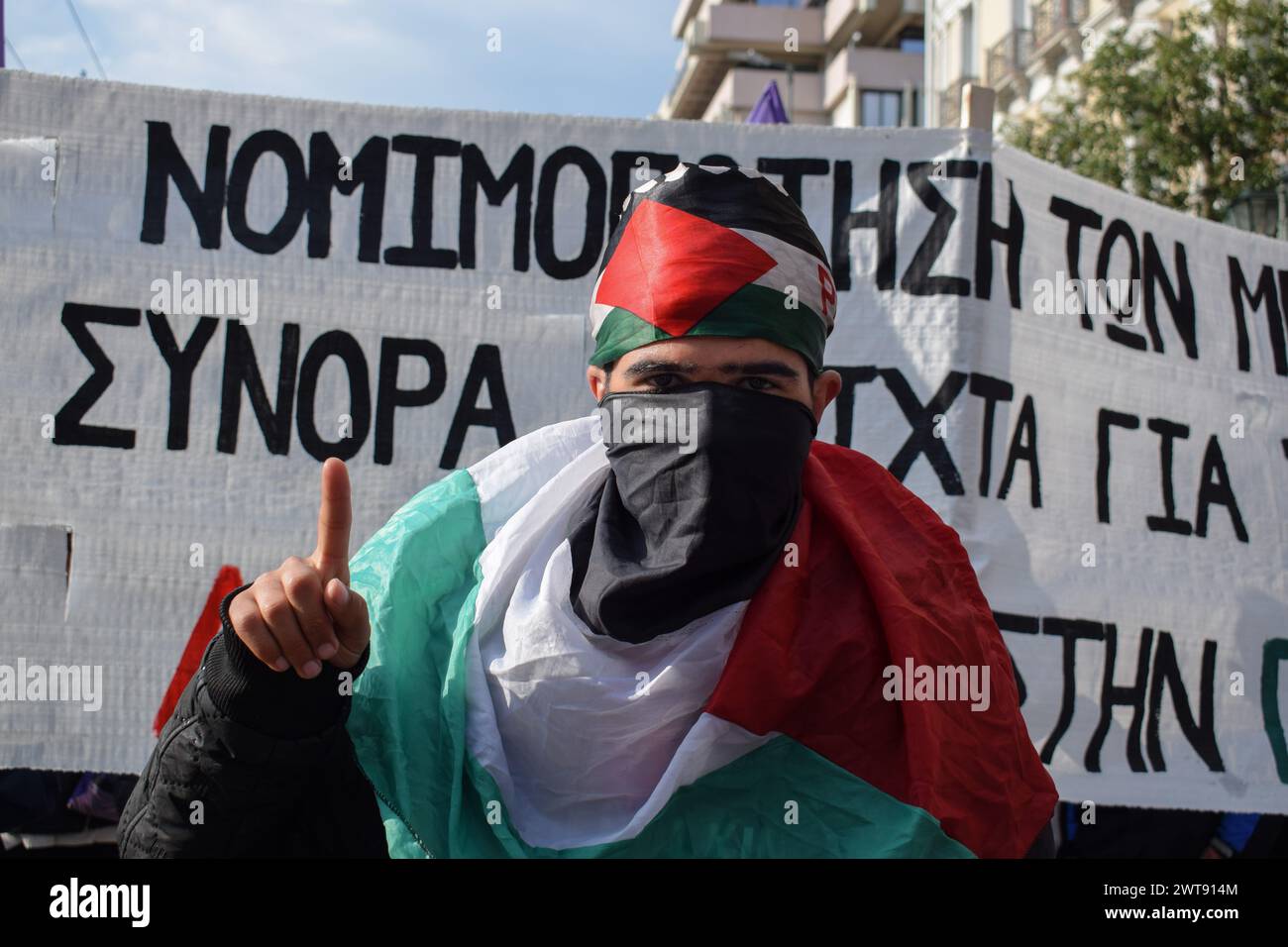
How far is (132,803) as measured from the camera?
4.71ft

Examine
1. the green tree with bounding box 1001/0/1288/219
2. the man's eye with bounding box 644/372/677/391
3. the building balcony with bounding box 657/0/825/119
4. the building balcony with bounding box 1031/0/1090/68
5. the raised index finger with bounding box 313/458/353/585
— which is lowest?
the raised index finger with bounding box 313/458/353/585

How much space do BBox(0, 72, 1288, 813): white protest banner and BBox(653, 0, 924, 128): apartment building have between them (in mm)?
26317

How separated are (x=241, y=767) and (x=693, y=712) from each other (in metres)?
0.54

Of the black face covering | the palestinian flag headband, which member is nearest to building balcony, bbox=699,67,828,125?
the palestinian flag headband

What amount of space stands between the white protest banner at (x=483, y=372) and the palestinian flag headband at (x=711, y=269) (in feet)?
4.22

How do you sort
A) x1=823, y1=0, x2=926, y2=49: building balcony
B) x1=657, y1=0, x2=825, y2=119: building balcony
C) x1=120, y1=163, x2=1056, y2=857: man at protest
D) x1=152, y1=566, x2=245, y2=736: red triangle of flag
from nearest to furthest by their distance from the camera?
x1=120, y1=163, x2=1056, y2=857: man at protest → x1=152, y1=566, x2=245, y2=736: red triangle of flag → x1=823, y1=0, x2=926, y2=49: building balcony → x1=657, y1=0, x2=825, y2=119: building balcony

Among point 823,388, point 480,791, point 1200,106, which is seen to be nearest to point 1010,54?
point 1200,106

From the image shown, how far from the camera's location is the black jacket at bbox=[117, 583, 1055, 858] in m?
1.29

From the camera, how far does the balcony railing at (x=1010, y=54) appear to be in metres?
21.1

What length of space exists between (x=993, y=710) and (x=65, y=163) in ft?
8.11

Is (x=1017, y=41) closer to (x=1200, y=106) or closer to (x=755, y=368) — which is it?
(x=1200, y=106)

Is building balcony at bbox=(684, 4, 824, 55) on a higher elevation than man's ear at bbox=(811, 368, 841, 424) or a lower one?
higher

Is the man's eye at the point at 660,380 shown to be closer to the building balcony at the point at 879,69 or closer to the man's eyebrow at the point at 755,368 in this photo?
the man's eyebrow at the point at 755,368

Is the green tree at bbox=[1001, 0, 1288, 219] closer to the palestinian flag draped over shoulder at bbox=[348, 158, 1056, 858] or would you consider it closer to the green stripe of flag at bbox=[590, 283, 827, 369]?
the green stripe of flag at bbox=[590, 283, 827, 369]
